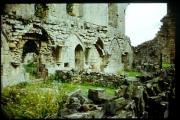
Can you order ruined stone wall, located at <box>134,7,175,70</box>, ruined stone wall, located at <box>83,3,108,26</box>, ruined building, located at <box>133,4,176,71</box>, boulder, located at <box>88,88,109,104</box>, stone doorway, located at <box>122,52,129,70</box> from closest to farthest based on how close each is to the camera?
boulder, located at <box>88,88,109,104</box>, ruined stone wall, located at <box>83,3,108,26</box>, stone doorway, located at <box>122,52,129,70</box>, ruined building, located at <box>133,4,176,71</box>, ruined stone wall, located at <box>134,7,175,70</box>

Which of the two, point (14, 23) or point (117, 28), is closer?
point (14, 23)

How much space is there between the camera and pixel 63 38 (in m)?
17.7

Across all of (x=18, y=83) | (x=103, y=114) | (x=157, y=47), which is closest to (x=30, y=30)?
(x=18, y=83)

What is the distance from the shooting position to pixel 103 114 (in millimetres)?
5652

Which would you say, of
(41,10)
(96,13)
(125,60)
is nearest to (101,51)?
(96,13)

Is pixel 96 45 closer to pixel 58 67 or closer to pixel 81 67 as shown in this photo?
pixel 81 67

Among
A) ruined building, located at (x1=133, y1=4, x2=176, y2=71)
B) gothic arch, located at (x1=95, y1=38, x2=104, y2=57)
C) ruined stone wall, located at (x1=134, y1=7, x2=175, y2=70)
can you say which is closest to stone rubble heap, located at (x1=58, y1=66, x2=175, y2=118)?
gothic arch, located at (x1=95, y1=38, x2=104, y2=57)

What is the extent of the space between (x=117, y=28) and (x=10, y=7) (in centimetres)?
1151

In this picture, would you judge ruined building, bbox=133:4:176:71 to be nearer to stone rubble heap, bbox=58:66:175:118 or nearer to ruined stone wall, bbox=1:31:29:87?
ruined stone wall, bbox=1:31:29:87

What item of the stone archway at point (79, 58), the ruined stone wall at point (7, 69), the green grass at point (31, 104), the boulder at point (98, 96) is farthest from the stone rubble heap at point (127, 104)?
the stone archway at point (79, 58)

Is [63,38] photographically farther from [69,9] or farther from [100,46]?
[100,46]

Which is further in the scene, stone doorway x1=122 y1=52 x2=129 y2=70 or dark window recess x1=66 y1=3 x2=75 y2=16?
stone doorway x1=122 y1=52 x2=129 y2=70

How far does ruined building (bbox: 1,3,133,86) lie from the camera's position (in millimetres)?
14172

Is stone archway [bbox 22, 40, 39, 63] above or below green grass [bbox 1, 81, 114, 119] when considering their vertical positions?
above
